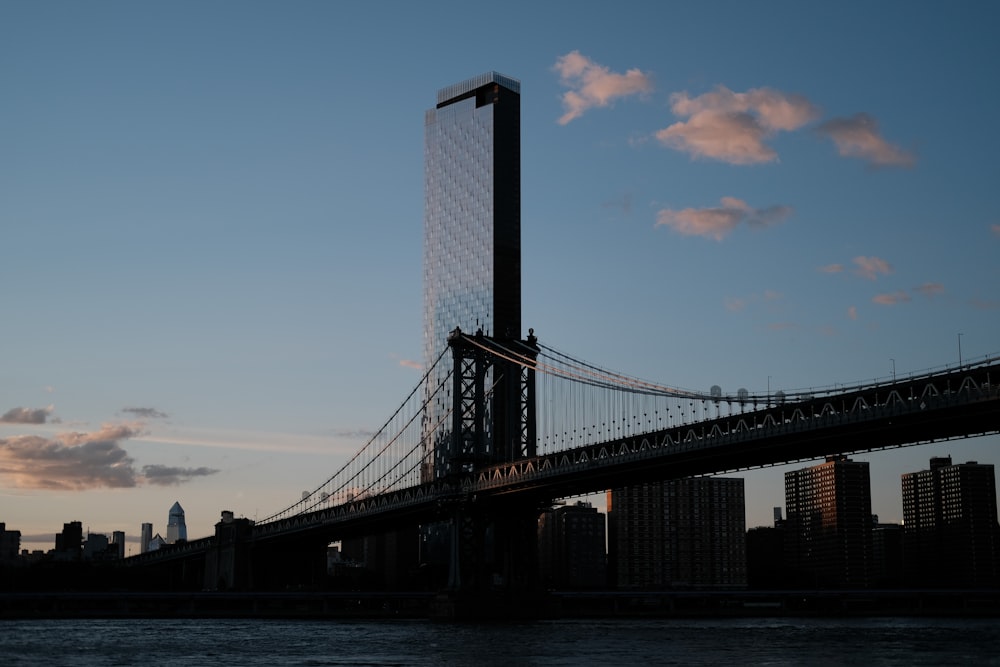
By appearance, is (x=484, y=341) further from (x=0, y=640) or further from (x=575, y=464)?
(x=0, y=640)

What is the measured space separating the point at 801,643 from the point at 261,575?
104446 mm

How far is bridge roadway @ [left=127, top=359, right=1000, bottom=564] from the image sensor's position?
2714 inches

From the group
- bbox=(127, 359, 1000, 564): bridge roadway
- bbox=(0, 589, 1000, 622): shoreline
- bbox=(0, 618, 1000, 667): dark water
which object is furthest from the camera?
bbox=(0, 589, 1000, 622): shoreline

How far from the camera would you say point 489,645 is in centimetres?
6925

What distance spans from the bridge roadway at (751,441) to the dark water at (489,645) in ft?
35.5

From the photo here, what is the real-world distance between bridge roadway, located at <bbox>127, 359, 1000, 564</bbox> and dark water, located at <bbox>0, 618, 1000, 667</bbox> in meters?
10.8

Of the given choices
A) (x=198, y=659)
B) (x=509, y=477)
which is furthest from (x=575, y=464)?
(x=198, y=659)

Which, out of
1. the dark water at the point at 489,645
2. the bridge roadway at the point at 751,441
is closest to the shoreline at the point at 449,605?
the dark water at the point at 489,645

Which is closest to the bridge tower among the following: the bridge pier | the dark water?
the bridge pier

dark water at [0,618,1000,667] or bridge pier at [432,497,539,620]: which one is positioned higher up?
A: bridge pier at [432,497,539,620]

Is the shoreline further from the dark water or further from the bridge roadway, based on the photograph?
the bridge roadway

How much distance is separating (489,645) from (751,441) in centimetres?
2164

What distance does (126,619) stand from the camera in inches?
5049

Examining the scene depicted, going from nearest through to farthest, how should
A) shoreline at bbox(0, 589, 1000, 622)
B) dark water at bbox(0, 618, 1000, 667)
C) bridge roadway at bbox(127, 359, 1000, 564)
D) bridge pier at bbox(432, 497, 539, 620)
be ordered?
1. dark water at bbox(0, 618, 1000, 667)
2. bridge roadway at bbox(127, 359, 1000, 564)
3. bridge pier at bbox(432, 497, 539, 620)
4. shoreline at bbox(0, 589, 1000, 622)
